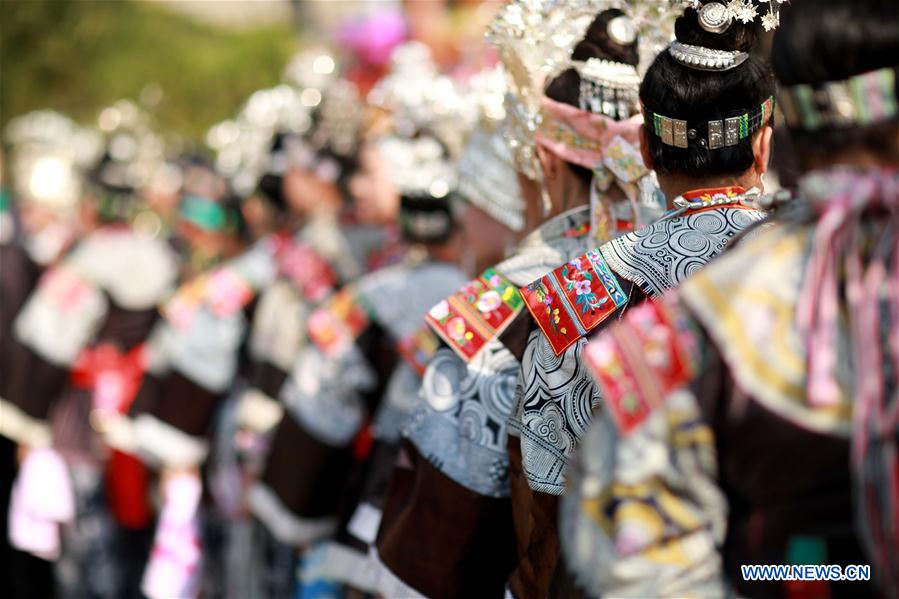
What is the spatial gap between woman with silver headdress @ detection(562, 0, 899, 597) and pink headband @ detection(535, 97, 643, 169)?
0.93m

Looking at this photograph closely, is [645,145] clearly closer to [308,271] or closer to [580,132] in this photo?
[580,132]

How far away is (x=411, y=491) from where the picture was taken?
2.50 metres

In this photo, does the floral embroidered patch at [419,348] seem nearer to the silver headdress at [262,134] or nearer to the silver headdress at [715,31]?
the silver headdress at [715,31]

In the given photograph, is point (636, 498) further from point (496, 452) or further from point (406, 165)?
point (406, 165)

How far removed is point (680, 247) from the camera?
1.83 meters

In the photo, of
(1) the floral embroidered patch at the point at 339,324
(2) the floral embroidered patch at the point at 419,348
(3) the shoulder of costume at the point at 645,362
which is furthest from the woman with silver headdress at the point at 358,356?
(3) the shoulder of costume at the point at 645,362

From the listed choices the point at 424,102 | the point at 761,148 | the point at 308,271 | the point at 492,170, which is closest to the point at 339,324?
the point at 308,271

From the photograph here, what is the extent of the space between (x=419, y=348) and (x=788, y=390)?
6.82 feet

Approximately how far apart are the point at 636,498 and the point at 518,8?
1603 mm

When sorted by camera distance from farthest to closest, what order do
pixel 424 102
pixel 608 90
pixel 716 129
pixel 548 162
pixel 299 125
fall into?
pixel 299 125, pixel 424 102, pixel 548 162, pixel 608 90, pixel 716 129

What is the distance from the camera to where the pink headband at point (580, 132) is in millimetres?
2297

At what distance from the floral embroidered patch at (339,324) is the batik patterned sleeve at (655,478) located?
8.57 feet

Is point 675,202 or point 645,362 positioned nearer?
point 645,362

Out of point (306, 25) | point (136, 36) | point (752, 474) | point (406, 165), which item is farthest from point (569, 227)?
point (306, 25)
